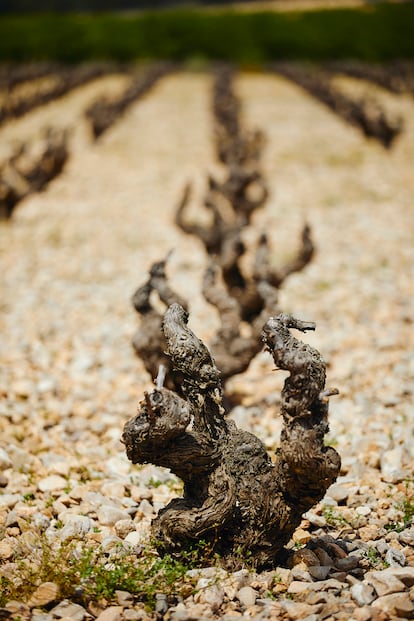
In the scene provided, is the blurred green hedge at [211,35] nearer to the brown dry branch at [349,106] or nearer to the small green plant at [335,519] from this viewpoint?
the brown dry branch at [349,106]

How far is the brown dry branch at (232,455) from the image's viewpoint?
9.84ft

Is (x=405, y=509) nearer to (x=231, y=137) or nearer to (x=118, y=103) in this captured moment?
(x=231, y=137)

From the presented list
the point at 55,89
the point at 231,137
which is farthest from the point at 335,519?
the point at 55,89

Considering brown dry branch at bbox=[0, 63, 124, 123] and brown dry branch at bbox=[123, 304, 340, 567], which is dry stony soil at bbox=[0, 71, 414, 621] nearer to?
brown dry branch at bbox=[123, 304, 340, 567]

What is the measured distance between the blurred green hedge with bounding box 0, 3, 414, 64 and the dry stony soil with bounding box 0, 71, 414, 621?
959 inches

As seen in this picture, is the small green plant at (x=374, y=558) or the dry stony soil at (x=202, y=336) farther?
the small green plant at (x=374, y=558)

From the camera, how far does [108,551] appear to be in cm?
341

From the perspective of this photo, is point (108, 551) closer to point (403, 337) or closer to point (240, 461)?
point (240, 461)

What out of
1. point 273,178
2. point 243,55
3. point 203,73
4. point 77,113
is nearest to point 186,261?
point 273,178

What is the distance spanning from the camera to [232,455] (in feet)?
11.0

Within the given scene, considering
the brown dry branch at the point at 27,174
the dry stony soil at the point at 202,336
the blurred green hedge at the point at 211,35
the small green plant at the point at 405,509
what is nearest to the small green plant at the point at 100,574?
the dry stony soil at the point at 202,336

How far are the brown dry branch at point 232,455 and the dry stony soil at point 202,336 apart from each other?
0.78 feet

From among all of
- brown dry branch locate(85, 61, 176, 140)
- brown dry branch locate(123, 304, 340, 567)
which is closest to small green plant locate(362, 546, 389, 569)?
brown dry branch locate(123, 304, 340, 567)

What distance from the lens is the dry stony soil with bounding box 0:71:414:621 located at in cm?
314
